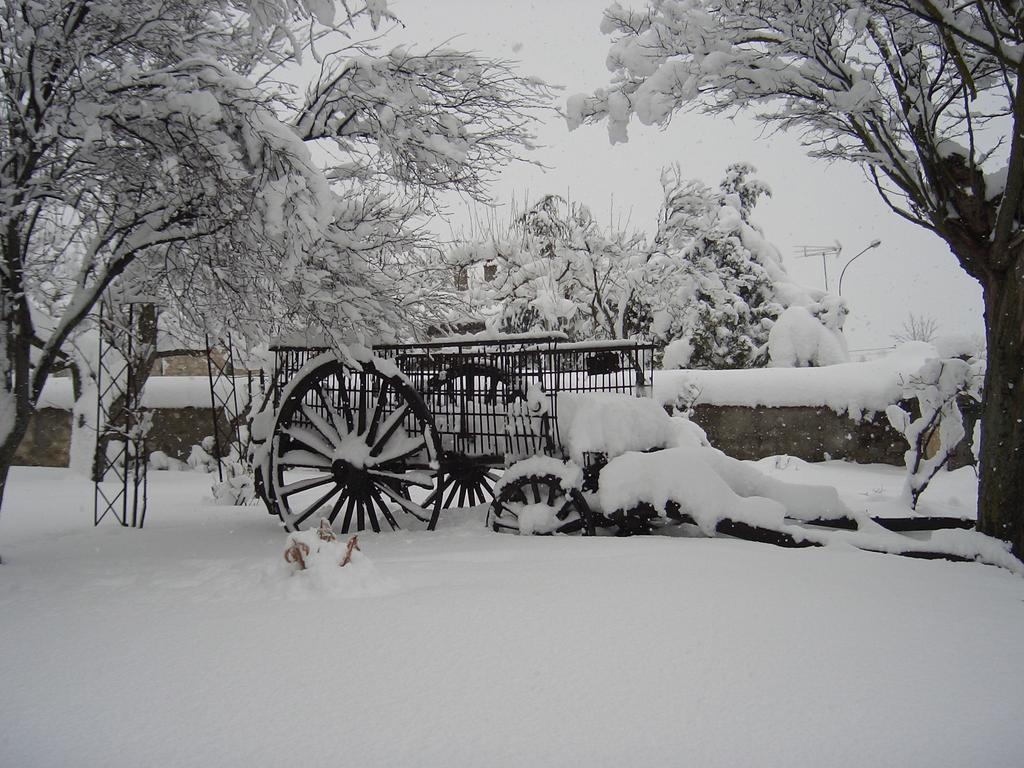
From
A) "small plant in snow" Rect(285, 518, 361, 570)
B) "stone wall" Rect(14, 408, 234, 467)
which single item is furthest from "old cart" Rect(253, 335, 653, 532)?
"stone wall" Rect(14, 408, 234, 467)

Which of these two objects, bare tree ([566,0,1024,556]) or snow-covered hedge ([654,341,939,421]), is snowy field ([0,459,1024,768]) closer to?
bare tree ([566,0,1024,556])

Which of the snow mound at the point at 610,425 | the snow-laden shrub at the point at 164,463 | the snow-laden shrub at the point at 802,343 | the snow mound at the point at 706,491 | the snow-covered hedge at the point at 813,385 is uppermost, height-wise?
the snow-laden shrub at the point at 802,343

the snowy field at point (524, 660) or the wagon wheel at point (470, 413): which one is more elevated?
the wagon wheel at point (470, 413)

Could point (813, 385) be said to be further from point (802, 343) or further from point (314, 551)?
point (314, 551)

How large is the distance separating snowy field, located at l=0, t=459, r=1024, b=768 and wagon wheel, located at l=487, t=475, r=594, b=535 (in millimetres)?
588

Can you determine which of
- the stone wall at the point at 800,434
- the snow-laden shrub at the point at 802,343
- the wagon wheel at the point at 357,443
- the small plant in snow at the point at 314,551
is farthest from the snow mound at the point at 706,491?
the snow-laden shrub at the point at 802,343

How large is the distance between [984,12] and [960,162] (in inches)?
42.0

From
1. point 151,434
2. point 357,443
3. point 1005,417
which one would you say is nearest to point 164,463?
point 151,434

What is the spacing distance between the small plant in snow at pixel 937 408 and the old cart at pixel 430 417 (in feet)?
9.72

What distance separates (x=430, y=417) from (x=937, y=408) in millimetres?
4776

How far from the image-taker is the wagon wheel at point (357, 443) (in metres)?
5.22

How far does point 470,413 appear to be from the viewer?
532cm

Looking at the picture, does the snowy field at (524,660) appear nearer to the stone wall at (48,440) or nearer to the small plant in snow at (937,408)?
the small plant in snow at (937,408)

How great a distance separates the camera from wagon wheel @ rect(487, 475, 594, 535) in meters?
4.69
